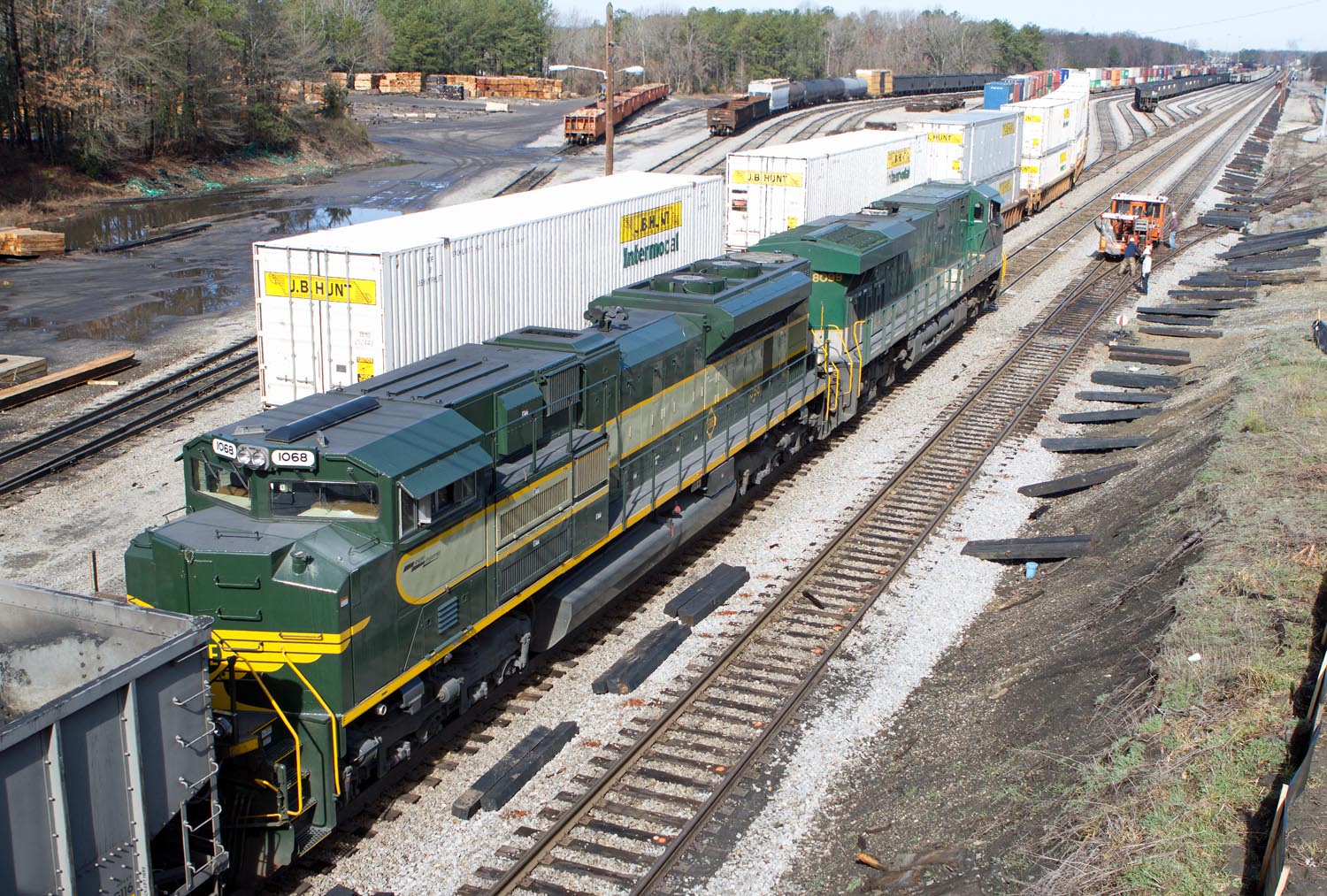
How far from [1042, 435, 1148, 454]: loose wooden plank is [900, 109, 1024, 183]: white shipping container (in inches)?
687

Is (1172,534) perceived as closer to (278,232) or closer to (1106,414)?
(1106,414)

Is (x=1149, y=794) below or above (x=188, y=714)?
below

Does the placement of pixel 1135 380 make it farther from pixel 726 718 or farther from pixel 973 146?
pixel 726 718

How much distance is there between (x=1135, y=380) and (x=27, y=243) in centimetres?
3357

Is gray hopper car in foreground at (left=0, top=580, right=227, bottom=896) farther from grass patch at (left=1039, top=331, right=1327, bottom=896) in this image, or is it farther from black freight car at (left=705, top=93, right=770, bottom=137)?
black freight car at (left=705, top=93, right=770, bottom=137)

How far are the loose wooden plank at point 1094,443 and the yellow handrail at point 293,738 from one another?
1555 cm

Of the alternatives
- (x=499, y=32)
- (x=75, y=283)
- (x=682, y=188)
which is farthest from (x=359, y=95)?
(x=682, y=188)

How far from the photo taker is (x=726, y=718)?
11836mm

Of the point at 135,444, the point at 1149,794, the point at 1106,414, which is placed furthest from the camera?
the point at 1106,414

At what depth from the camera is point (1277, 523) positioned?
1263 cm

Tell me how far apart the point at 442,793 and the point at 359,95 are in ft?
323

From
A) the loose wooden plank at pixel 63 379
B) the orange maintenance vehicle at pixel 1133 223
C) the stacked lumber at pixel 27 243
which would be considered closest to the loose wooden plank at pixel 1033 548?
the loose wooden plank at pixel 63 379

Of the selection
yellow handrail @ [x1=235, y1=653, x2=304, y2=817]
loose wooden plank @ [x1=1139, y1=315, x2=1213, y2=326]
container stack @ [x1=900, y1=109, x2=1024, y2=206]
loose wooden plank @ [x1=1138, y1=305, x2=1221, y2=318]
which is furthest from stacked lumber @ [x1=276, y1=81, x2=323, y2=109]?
yellow handrail @ [x1=235, y1=653, x2=304, y2=817]

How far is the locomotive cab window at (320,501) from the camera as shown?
909cm
